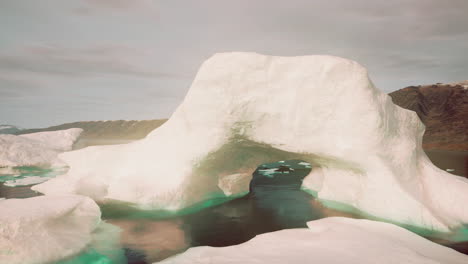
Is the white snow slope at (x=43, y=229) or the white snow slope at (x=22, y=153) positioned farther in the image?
the white snow slope at (x=22, y=153)

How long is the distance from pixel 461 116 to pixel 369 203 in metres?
87.9

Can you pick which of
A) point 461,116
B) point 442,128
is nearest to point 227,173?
point 442,128

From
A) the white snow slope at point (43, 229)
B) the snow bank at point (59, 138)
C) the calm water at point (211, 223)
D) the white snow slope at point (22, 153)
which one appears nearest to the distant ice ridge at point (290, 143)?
the calm water at point (211, 223)

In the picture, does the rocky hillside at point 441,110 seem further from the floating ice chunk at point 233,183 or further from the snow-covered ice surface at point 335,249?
the snow-covered ice surface at point 335,249

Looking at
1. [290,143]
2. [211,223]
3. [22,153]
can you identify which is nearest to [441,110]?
[290,143]

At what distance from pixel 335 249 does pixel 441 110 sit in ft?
330

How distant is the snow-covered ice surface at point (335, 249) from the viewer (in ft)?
17.3

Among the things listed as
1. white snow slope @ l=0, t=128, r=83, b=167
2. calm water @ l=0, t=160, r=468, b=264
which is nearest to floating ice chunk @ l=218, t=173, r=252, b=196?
calm water @ l=0, t=160, r=468, b=264

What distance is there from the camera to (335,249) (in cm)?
571

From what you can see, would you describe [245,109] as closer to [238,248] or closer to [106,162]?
[238,248]

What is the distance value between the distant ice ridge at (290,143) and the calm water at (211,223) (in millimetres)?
788

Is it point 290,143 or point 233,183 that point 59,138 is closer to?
point 233,183

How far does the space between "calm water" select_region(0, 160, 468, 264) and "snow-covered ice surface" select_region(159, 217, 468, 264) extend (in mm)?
1068

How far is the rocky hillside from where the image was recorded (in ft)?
200
